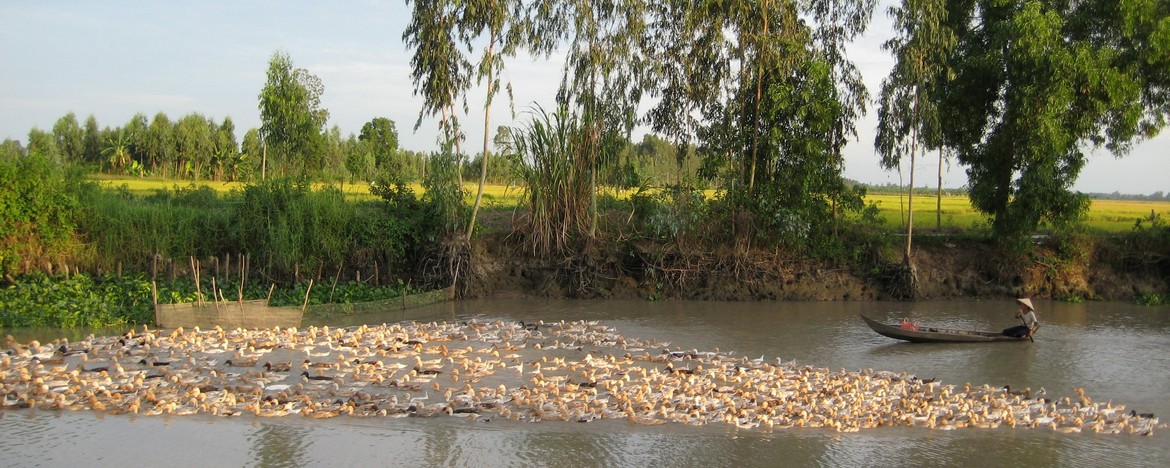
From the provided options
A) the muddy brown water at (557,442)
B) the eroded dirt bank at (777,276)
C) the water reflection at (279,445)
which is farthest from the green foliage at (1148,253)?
the water reflection at (279,445)

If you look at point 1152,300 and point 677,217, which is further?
point 677,217

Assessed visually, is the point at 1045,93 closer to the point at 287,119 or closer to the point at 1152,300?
the point at 1152,300

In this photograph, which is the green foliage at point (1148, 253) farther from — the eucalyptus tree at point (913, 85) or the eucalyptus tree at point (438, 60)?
the eucalyptus tree at point (438, 60)

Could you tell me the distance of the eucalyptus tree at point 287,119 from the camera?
30969mm

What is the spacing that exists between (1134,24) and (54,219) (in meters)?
20.7

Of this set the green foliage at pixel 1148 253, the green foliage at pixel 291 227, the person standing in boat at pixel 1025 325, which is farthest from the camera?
the green foliage at pixel 1148 253

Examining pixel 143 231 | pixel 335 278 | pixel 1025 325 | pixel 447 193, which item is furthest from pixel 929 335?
pixel 143 231

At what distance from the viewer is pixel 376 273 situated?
17.2 m

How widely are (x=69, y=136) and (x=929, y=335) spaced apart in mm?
54581

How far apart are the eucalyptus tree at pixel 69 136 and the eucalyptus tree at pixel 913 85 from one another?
163 ft

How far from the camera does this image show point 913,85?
55.4 ft

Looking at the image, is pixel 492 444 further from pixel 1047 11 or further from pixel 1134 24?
pixel 1134 24

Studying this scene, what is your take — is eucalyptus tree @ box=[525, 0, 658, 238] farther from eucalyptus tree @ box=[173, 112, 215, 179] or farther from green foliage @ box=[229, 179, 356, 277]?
eucalyptus tree @ box=[173, 112, 215, 179]

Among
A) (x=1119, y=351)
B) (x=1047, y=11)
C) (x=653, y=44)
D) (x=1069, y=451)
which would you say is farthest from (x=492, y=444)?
(x=1047, y=11)
